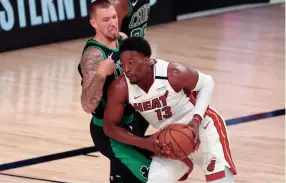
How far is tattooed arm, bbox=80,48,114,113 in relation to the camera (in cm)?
516

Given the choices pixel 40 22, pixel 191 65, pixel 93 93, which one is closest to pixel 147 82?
pixel 93 93

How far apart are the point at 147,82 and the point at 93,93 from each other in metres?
0.35

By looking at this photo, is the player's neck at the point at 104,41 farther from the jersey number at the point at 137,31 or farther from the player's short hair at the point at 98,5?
the jersey number at the point at 137,31

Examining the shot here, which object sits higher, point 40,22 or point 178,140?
point 178,140

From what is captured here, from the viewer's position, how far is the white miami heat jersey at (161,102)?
5234mm

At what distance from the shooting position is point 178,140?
5059mm

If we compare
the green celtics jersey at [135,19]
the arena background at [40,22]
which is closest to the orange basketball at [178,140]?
the green celtics jersey at [135,19]

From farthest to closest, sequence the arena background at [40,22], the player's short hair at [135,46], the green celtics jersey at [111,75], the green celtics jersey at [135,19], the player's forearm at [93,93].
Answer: the arena background at [40,22] < the green celtics jersey at [135,19] < the green celtics jersey at [111,75] < the player's forearm at [93,93] < the player's short hair at [135,46]

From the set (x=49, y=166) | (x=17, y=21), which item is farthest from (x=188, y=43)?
(x=49, y=166)

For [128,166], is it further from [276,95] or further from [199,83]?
[276,95]

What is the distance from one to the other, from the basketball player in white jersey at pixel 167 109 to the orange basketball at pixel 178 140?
0.23 ft

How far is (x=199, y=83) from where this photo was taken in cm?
533

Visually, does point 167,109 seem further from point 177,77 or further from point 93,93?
point 93,93

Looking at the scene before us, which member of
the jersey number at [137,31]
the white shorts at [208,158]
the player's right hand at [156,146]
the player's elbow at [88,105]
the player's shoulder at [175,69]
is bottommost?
the white shorts at [208,158]
